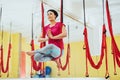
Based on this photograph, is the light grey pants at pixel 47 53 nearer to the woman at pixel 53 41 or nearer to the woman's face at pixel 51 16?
the woman at pixel 53 41

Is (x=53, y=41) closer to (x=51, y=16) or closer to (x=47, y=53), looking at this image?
(x=47, y=53)

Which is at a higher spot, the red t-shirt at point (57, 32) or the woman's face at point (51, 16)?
the woman's face at point (51, 16)

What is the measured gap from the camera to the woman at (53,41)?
121 inches

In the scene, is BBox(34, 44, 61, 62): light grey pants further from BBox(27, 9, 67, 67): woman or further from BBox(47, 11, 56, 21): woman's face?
BBox(47, 11, 56, 21): woman's face

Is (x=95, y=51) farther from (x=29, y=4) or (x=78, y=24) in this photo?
(x=29, y=4)

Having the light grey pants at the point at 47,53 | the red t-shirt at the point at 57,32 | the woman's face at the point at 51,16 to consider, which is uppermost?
the woman's face at the point at 51,16

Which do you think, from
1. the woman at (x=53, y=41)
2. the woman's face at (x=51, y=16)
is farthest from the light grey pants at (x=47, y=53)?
the woman's face at (x=51, y=16)

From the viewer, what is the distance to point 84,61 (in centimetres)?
362

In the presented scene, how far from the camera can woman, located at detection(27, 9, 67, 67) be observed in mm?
3084

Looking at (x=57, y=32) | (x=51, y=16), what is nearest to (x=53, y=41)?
(x=57, y=32)

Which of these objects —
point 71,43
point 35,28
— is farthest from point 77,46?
point 35,28

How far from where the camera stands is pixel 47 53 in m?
3.12

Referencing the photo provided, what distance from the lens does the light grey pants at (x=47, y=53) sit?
10.1ft

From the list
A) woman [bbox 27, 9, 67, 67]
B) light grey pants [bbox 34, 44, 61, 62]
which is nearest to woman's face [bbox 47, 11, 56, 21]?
woman [bbox 27, 9, 67, 67]
